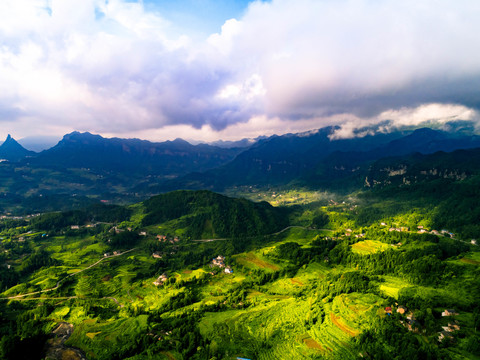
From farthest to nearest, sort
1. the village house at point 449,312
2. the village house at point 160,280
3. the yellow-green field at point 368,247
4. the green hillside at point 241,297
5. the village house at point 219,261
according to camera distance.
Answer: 1. the village house at point 219,261
2. the yellow-green field at point 368,247
3. the village house at point 160,280
4. the village house at point 449,312
5. the green hillside at point 241,297

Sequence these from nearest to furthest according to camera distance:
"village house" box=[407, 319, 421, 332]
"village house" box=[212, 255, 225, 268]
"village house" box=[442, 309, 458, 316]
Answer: "village house" box=[407, 319, 421, 332] < "village house" box=[442, 309, 458, 316] < "village house" box=[212, 255, 225, 268]

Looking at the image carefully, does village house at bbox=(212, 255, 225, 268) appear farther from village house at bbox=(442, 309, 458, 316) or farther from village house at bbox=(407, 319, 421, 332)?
village house at bbox=(442, 309, 458, 316)

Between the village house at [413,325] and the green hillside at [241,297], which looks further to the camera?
the village house at [413,325]

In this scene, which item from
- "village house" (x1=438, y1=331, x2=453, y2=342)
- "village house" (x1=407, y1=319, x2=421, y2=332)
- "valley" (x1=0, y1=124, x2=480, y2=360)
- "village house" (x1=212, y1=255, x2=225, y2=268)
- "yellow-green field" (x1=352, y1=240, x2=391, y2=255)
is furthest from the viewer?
"village house" (x1=212, y1=255, x2=225, y2=268)

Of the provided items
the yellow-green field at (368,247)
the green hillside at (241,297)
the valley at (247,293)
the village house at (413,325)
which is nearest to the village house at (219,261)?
the valley at (247,293)

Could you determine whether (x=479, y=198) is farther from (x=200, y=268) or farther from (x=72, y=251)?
(x=72, y=251)

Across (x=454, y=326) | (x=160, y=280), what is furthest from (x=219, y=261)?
(x=454, y=326)

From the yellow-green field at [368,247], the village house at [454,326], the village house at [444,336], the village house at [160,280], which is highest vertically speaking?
the village house at [444,336]

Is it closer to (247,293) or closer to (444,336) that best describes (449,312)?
(444,336)

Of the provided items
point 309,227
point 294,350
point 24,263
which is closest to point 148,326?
point 294,350

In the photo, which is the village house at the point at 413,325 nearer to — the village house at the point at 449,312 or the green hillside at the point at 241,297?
the green hillside at the point at 241,297

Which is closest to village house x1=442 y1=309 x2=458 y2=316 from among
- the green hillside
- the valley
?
the valley
